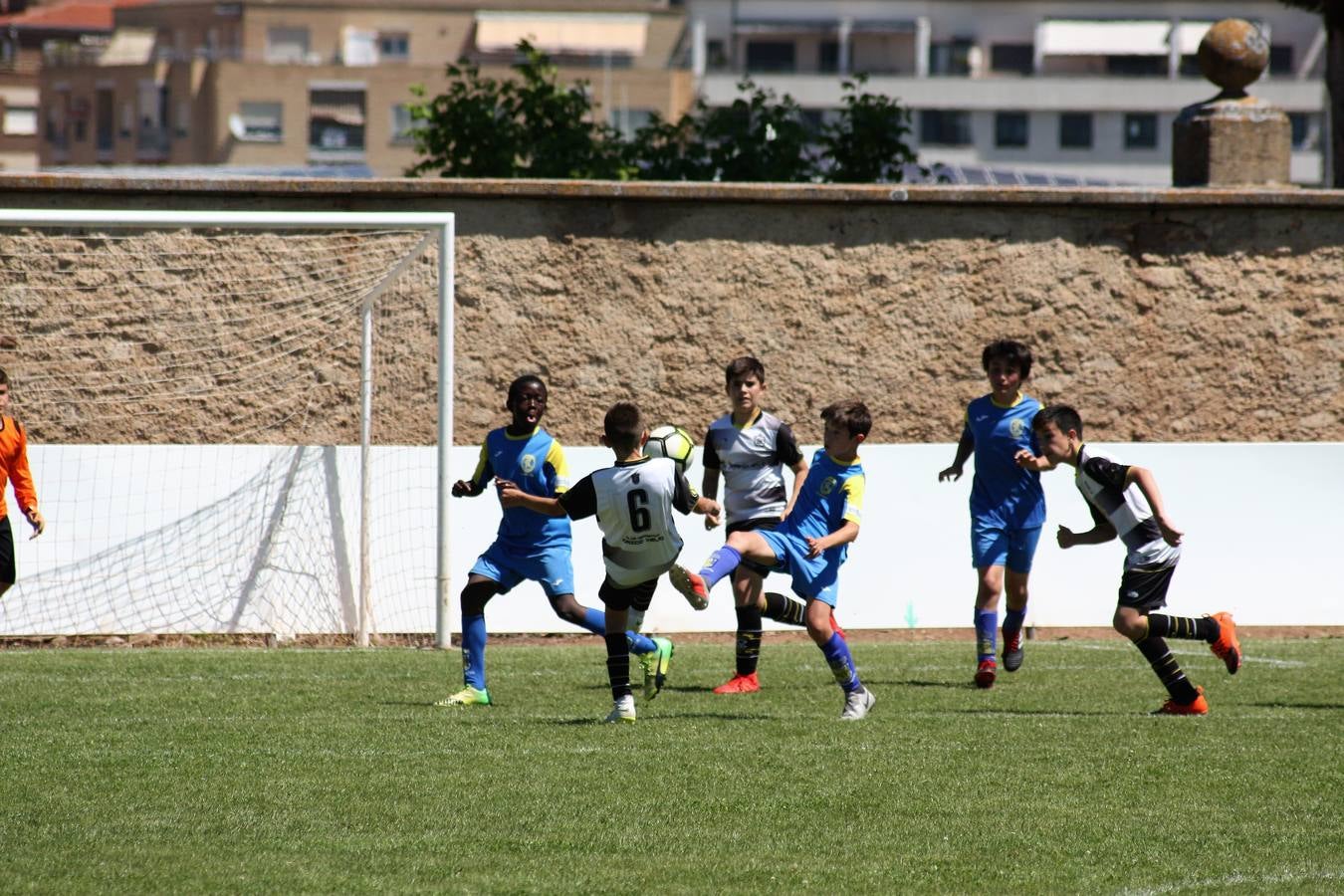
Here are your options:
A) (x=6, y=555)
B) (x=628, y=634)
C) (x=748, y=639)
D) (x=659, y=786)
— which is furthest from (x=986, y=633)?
(x=6, y=555)

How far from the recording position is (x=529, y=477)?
1005cm

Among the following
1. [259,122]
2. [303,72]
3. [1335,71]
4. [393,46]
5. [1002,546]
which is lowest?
[1002,546]

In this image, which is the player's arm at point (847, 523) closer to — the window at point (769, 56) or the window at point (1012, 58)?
the window at point (769, 56)

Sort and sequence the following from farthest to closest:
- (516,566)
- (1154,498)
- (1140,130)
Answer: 1. (1140,130)
2. (516,566)
3. (1154,498)

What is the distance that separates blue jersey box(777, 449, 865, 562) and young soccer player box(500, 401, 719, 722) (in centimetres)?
105

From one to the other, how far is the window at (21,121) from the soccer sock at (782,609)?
103 meters

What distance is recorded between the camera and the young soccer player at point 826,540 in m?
8.99

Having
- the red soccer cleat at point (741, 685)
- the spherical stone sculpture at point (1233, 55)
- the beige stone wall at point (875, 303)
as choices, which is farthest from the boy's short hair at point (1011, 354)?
the spherical stone sculpture at point (1233, 55)

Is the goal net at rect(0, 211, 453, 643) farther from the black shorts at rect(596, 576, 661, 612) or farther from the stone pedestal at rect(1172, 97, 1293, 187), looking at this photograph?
the stone pedestal at rect(1172, 97, 1293, 187)

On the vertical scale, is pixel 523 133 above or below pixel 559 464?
above

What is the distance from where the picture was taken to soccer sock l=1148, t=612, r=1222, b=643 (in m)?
9.17

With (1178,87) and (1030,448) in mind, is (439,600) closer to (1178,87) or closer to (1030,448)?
(1030,448)

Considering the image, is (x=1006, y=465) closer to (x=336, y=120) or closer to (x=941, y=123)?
(x=941, y=123)

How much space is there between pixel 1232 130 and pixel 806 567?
348 inches
